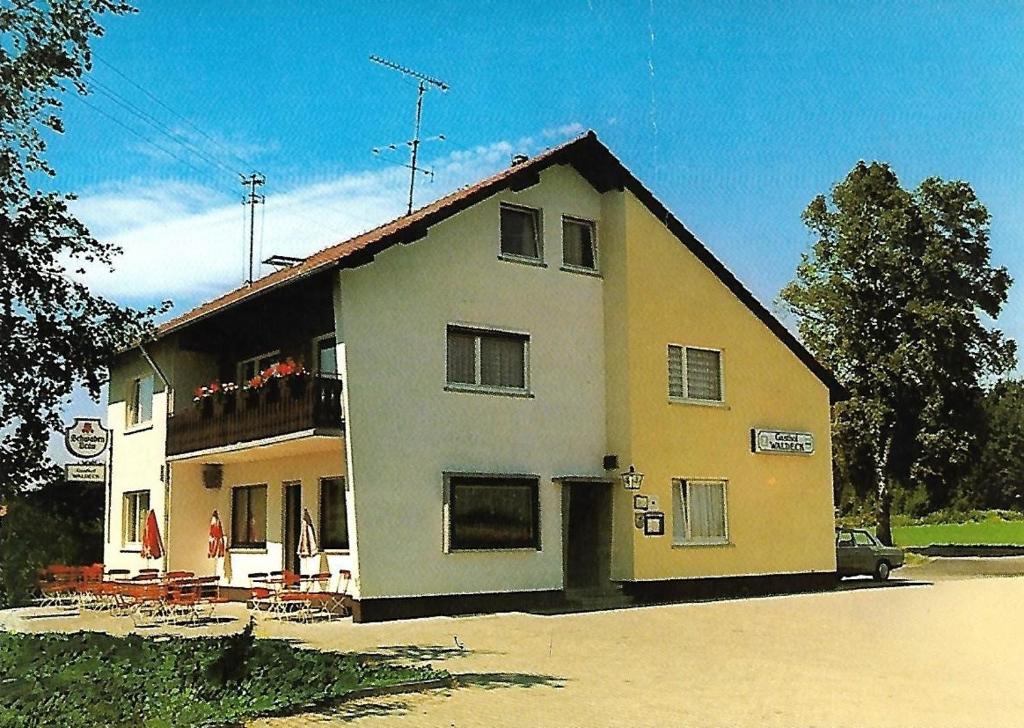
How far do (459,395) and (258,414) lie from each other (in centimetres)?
334

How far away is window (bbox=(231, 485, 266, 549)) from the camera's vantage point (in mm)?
22250

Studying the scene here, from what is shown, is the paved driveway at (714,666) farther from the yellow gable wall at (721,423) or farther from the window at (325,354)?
the window at (325,354)

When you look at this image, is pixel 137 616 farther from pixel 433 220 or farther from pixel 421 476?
pixel 433 220

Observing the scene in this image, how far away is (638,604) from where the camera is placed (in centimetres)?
2062

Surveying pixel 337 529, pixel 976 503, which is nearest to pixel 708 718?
pixel 337 529

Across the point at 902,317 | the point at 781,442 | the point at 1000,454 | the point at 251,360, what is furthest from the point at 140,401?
the point at 1000,454

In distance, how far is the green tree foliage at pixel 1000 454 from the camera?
3731 centimetres

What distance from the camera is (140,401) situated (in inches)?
1009

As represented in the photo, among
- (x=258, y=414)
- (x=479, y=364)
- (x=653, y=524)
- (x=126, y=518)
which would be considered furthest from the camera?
(x=126, y=518)

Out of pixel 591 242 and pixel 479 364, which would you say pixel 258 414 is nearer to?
pixel 479 364

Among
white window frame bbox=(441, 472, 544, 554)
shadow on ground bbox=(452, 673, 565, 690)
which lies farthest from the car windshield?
shadow on ground bbox=(452, 673, 565, 690)

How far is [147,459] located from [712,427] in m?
11.6

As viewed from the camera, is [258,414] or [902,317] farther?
[902,317]

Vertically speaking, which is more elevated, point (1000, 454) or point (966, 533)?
point (1000, 454)
